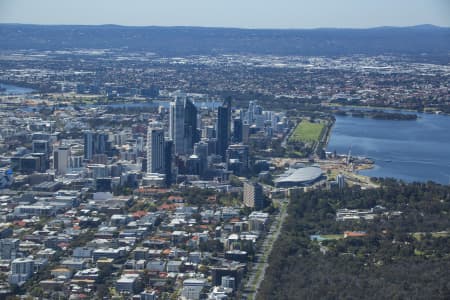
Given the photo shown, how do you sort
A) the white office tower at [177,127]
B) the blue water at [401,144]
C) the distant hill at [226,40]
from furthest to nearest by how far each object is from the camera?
the distant hill at [226,40], the white office tower at [177,127], the blue water at [401,144]

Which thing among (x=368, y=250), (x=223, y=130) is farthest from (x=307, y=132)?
(x=368, y=250)

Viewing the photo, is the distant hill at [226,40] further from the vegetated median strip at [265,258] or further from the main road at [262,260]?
the main road at [262,260]

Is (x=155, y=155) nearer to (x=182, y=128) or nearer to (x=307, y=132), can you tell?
(x=182, y=128)

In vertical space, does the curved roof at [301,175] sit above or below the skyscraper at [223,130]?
below

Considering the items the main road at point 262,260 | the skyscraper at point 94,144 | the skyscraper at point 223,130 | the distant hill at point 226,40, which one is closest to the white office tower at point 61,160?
the skyscraper at point 94,144

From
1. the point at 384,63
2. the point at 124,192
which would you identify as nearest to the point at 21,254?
the point at 124,192

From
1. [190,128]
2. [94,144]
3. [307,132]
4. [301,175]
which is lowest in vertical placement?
[307,132]
